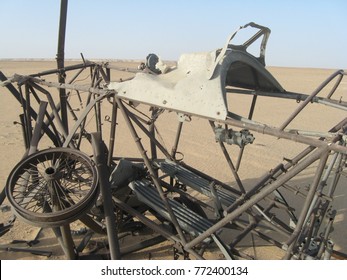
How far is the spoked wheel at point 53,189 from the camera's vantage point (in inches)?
110

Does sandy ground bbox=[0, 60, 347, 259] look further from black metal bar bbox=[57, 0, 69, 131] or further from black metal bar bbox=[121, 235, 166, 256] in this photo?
black metal bar bbox=[57, 0, 69, 131]

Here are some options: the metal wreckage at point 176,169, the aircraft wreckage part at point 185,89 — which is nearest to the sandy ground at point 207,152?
the metal wreckage at point 176,169

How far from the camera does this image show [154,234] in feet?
15.0

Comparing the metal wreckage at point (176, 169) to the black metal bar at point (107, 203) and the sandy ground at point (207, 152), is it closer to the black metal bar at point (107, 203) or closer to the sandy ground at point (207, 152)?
the black metal bar at point (107, 203)

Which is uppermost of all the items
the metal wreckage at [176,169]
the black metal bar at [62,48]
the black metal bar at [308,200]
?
the black metal bar at [62,48]

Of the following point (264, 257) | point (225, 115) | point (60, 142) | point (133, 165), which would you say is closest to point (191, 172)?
point (133, 165)

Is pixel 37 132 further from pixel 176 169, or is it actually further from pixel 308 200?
pixel 308 200

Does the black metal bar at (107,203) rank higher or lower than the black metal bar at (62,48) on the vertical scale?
lower

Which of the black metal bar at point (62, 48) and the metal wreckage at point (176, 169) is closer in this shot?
the metal wreckage at point (176, 169)

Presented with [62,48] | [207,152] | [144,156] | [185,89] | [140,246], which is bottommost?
[140,246]

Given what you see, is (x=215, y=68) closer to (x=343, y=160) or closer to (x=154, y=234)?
(x=343, y=160)

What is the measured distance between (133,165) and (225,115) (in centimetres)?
184

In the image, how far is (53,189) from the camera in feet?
10.1

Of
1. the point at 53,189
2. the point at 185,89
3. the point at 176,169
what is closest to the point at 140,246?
the point at 176,169
